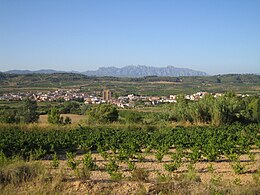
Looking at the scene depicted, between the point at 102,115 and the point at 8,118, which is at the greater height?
the point at 102,115

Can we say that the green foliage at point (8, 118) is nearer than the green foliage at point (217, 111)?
No

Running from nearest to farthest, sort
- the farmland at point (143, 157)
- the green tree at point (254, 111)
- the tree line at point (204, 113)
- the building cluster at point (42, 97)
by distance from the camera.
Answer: the farmland at point (143, 157)
the tree line at point (204, 113)
the green tree at point (254, 111)
the building cluster at point (42, 97)

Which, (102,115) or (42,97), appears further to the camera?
(42,97)

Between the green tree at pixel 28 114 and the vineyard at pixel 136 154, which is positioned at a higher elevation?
the vineyard at pixel 136 154

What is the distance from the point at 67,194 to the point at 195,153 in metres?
7.76

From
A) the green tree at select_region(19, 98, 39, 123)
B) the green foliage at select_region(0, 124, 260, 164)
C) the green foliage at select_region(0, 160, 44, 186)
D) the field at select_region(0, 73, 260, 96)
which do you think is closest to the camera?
the green foliage at select_region(0, 160, 44, 186)

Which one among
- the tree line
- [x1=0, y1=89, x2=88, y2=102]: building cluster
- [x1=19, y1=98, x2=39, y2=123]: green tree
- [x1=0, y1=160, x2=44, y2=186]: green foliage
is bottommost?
[x1=0, y1=89, x2=88, y2=102]: building cluster

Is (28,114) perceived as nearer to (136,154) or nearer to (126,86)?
(136,154)

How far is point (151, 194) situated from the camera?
646 cm

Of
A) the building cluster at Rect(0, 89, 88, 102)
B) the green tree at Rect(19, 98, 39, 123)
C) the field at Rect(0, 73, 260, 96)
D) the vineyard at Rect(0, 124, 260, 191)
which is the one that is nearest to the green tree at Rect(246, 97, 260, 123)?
the vineyard at Rect(0, 124, 260, 191)

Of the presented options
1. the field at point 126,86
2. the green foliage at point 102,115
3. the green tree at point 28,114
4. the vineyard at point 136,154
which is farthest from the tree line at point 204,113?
the field at point 126,86

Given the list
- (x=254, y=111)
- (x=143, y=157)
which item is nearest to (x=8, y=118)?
(x=143, y=157)

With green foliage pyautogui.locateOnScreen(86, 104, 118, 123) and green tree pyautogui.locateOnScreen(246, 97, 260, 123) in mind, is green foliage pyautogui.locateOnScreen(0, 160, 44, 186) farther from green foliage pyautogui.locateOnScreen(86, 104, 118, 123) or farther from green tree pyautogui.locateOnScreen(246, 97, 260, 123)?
green tree pyautogui.locateOnScreen(246, 97, 260, 123)

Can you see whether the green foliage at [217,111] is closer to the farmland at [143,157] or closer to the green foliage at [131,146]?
the farmland at [143,157]
